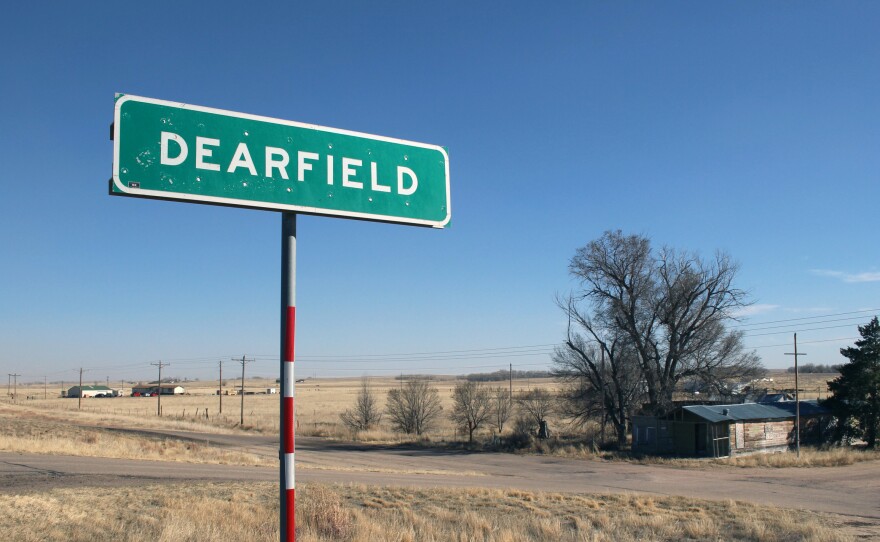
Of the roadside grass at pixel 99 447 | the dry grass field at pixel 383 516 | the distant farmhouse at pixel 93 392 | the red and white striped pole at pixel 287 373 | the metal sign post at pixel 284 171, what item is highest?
the metal sign post at pixel 284 171

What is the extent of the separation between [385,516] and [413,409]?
156ft

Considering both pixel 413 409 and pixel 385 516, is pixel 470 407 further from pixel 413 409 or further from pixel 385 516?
pixel 385 516

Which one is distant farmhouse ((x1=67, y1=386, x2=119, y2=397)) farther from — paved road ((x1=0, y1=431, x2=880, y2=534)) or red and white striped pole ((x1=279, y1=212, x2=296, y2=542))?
→ red and white striped pole ((x1=279, y1=212, x2=296, y2=542))

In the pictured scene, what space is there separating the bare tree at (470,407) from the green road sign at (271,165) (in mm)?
50301

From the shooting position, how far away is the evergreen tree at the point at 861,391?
45094mm

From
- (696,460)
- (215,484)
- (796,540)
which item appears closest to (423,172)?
(796,540)

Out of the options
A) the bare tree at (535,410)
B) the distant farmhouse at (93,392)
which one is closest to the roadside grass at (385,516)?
the bare tree at (535,410)

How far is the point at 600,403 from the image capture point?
48.4m

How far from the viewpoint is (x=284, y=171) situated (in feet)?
14.1

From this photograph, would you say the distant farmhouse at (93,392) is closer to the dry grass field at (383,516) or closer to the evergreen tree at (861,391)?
the dry grass field at (383,516)

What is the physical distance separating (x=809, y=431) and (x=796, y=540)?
132ft

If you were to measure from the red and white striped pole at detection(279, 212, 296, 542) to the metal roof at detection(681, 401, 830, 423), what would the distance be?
40.5 m

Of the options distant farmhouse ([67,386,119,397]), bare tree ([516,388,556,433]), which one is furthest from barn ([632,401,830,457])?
distant farmhouse ([67,386,119,397])

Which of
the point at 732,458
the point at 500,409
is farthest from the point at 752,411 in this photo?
the point at 500,409
